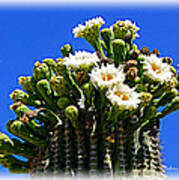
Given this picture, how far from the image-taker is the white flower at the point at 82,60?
2328 millimetres

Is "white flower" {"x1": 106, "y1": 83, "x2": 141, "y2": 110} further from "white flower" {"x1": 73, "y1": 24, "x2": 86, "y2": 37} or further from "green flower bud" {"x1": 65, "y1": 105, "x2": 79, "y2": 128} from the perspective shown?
"white flower" {"x1": 73, "y1": 24, "x2": 86, "y2": 37}

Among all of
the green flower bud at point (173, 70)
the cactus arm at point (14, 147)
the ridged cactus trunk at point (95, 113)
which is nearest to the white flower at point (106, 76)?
the ridged cactus trunk at point (95, 113)

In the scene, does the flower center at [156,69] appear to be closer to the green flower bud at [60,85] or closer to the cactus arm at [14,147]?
the green flower bud at [60,85]

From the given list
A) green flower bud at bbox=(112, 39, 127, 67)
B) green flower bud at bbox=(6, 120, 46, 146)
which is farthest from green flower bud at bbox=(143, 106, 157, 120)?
green flower bud at bbox=(6, 120, 46, 146)

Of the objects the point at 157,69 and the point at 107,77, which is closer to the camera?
the point at 107,77

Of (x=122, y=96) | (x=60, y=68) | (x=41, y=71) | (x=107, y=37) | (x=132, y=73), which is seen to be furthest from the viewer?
(x=107, y=37)

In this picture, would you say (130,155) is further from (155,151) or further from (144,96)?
(144,96)

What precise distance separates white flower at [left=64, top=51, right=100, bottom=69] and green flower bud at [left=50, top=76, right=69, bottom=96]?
0.10 m

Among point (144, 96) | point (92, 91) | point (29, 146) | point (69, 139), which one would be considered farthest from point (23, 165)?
point (144, 96)

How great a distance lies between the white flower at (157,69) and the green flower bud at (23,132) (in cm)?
70

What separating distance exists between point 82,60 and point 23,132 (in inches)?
20.2

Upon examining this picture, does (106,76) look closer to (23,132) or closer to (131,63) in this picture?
(131,63)

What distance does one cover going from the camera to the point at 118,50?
8.28ft

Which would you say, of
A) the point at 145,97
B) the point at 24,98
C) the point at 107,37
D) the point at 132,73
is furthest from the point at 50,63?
the point at 145,97
